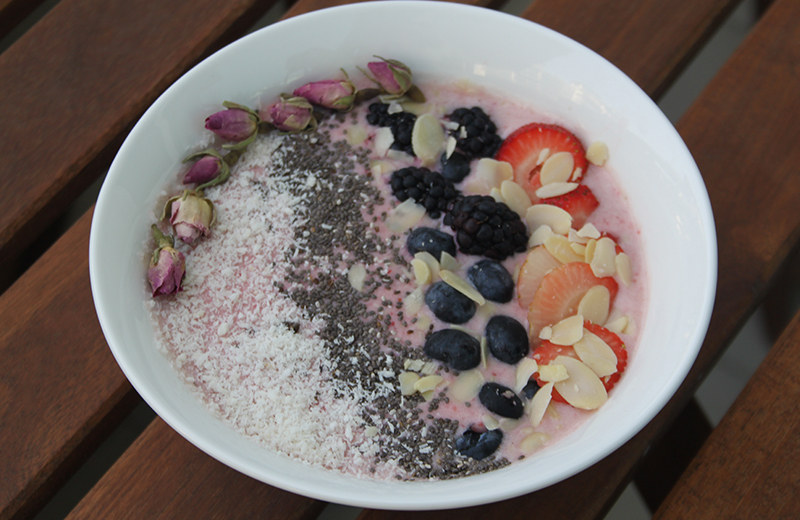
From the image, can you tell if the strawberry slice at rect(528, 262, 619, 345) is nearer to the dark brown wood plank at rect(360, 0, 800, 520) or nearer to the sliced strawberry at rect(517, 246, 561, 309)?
the sliced strawberry at rect(517, 246, 561, 309)

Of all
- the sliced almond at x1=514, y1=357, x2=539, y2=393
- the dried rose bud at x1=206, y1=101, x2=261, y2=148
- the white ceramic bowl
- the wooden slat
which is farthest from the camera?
the wooden slat

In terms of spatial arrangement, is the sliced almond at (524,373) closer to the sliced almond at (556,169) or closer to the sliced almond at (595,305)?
the sliced almond at (595,305)

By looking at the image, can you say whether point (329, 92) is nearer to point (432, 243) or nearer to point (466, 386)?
point (432, 243)

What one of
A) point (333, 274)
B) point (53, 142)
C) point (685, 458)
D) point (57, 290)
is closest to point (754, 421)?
point (685, 458)

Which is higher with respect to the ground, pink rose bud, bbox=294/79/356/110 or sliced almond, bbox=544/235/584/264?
pink rose bud, bbox=294/79/356/110

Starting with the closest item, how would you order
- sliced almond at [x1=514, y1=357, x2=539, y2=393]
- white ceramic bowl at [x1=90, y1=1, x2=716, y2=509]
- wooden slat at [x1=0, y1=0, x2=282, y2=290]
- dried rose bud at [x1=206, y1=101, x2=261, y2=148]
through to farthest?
white ceramic bowl at [x1=90, y1=1, x2=716, y2=509]
sliced almond at [x1=514, y1=357, x2=539, y2=393]
dried rose bud at [x1=206, y1=101, x2=261, y2=148]
wooden slat at [x1=0, y1=0, x2=282, y2=290]

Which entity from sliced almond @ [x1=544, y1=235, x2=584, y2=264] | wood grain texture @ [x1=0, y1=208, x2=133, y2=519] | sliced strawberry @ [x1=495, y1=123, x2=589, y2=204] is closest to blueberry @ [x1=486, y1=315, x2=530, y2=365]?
sliced almond @ [x1=544, y1=235, x2=584, y2=264]

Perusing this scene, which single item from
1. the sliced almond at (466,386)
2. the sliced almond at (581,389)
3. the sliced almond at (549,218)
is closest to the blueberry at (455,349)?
the sliced almond at (466,386)
